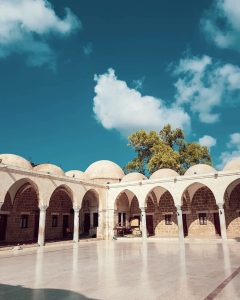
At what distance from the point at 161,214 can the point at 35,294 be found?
806 inches

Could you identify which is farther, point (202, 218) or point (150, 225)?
point (150, 225)

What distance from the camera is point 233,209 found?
71.4 feet

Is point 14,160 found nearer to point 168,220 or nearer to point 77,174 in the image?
point 77,174

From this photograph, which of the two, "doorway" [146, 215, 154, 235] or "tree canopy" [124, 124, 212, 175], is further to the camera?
"tree canopy" [124, 124, 212, 175]

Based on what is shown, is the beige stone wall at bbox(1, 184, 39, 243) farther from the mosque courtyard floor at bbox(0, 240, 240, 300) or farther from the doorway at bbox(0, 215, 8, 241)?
the mosque courtyard floor at bbox(0, 240, 240, 300)

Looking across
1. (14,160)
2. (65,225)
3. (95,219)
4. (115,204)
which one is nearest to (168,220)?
(115,204)

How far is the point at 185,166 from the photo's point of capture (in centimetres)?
3378

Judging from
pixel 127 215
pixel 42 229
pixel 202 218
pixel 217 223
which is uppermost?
pixel 127 215

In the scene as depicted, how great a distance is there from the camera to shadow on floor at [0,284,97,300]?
5.33m

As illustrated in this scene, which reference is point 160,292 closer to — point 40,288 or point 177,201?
point 40,288

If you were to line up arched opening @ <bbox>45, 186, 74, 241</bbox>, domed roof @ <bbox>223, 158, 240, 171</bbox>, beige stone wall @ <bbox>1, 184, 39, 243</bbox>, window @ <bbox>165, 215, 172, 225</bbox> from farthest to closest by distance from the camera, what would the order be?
window @ <bbox>165, 215, 172, 225</bbox>, arched opening @ <bbox>45, 186, 74, 241</bbox>, domed roof @ <bbox>223, 158, 240, 171</bbox>, beige stone wall @ <bbox>1, 184, 39, 243</bbox>

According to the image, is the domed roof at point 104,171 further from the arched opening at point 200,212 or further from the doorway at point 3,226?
the doorway at point 3,226

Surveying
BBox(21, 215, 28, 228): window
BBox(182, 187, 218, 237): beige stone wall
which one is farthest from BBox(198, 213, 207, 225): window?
BBox(21, 215, 28, 228): window

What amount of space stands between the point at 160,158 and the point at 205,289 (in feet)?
80.0
